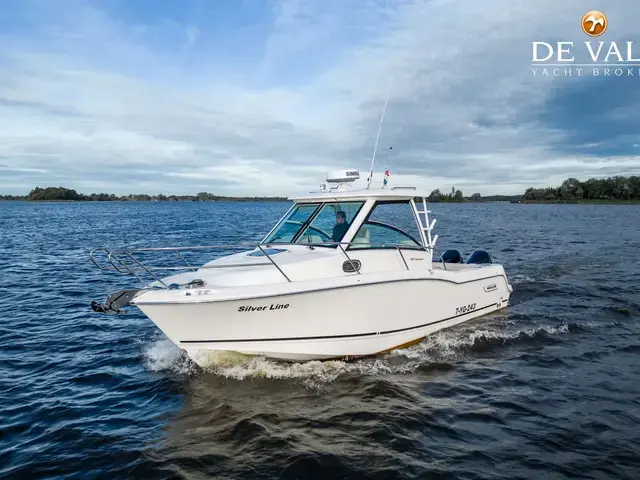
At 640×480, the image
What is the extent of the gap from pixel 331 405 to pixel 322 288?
164 cm

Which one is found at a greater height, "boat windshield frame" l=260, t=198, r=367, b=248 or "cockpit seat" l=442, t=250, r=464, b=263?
"boat windshield frame" l=260, t=198, r=367, b=248

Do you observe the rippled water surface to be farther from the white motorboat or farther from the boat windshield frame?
the boat windshield frame

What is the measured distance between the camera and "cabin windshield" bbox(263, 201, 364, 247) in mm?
8312

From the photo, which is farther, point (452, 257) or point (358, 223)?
point (452, 257)

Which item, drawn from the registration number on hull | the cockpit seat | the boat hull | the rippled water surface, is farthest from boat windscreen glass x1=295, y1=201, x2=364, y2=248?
the cockpit seat

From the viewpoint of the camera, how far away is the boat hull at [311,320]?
6676 millimetres

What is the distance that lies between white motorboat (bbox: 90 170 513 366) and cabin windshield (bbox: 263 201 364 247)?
19 millimetres

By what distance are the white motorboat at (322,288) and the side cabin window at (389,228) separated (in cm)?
2

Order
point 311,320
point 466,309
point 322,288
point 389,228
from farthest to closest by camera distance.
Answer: point 466,309 < point 389,228 < point 311,320 < point 322,288

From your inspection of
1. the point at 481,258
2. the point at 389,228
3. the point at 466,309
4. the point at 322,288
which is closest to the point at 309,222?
the point at 389,228

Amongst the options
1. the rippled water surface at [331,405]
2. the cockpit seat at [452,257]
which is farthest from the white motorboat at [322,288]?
the cockpit seat at [452,257]

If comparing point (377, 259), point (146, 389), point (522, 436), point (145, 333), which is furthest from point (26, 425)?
point (522, 436)

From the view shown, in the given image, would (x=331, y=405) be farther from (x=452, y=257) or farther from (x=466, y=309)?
(x=452, y=257)

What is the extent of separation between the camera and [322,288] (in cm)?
693
